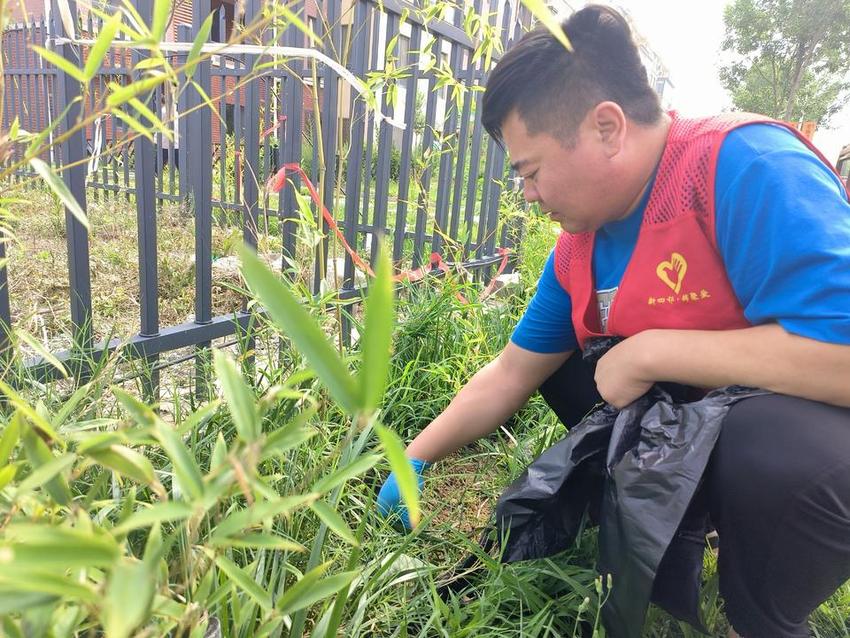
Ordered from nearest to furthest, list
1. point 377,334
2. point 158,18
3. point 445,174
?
point 377,334 < point 158,18 < point 445,174

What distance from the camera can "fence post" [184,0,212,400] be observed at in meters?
1.78

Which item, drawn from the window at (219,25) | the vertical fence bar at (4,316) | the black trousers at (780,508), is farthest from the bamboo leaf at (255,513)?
the vertical fence bar at (4,316)

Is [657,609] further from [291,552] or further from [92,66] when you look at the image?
[92,66]

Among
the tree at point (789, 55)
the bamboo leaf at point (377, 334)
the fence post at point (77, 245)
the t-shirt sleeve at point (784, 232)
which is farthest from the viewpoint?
the tree at point (789, 55)

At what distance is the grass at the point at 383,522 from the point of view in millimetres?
728

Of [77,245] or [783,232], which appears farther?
[77,245]

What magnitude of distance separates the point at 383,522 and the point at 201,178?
1151 millimetres

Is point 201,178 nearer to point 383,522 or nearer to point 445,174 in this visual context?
point 383,522

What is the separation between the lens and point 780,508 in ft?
3.67

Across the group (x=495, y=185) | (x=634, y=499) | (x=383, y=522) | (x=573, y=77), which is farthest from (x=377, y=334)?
(x=495, y=185)

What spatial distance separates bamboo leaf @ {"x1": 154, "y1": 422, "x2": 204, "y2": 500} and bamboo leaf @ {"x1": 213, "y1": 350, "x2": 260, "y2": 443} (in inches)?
1.6

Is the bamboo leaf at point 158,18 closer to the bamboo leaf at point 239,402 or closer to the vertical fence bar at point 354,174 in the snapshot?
the bamboo leaf at point 239,402

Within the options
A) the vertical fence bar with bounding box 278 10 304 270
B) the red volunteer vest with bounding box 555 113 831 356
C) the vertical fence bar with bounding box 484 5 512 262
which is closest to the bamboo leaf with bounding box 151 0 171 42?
the red volunteer vest with bounding box 555 113 831 356

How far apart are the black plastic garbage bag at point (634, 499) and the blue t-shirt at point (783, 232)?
201 millimetres
